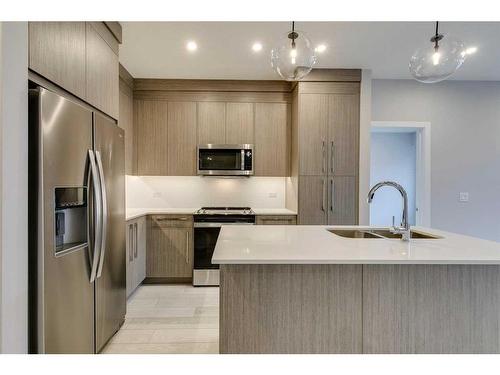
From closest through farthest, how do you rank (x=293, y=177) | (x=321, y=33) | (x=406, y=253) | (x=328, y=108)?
(x=406, y=253), (x=321, y=33), (x=328, y=108), (x=293, y=177)

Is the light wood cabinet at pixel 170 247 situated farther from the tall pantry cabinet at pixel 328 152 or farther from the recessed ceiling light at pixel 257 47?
the recessed ceiling light at pixel 257 47

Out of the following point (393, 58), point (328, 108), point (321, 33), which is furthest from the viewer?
point (328, 108)

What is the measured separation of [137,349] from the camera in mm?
2229

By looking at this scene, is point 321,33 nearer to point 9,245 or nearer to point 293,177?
point 293,177

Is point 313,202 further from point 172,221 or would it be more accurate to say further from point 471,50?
point 471,50

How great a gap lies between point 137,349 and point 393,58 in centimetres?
376

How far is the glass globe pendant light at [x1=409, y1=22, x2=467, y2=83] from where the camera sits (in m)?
1.73

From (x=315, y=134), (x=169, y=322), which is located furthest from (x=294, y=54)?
(x=169, y=322)

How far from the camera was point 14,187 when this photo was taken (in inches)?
51.5

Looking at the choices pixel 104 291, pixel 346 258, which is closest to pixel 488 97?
pixel 346 258

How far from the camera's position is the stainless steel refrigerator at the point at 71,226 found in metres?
1.44

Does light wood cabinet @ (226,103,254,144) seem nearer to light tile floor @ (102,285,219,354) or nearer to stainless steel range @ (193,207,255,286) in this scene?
stainless steel range @ (193,207,255,286)

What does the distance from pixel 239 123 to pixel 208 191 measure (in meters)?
1.07

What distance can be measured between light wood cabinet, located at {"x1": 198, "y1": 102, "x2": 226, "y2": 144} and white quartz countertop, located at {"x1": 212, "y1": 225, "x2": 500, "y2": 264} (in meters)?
2.22
